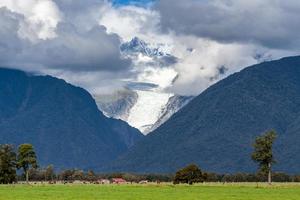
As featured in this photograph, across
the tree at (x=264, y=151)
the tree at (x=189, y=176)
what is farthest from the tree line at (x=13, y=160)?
the tree at (x=264, y=151)

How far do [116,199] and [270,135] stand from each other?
332 ft

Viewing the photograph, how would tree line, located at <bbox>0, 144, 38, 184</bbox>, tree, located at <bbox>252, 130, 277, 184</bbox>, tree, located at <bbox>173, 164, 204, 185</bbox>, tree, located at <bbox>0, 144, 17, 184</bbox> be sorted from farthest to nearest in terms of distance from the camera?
tree, located at <bbox>173, 164, 204, 185</bbox>, tree line, located at <bbox>0, 144, 38, 184</bbox>, tree, located at <bbox>0, 144, 17, 184</bbox>, tree, located at <bbox>252, 130, 277, 184</bbox>

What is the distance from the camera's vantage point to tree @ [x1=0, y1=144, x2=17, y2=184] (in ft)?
587

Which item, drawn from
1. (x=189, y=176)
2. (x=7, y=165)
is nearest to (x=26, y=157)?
(x=7, y=165)

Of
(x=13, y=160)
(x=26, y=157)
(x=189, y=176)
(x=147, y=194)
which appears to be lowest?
(x=147, y=194)

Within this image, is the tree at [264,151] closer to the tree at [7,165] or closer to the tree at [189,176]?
the tree at [189,176]

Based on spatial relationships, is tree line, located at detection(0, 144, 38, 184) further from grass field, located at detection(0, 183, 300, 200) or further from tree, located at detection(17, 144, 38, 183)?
grass field, located at detection(0, 183, 300, 200)

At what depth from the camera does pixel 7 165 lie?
180 m

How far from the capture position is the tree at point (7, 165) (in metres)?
179

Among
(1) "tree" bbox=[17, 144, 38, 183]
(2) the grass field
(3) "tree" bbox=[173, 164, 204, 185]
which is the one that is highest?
(1) "tree" bbox=[17, 144, 38, 183]

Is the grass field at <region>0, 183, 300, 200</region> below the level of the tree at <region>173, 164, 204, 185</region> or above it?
below

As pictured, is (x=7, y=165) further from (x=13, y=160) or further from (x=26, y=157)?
(x=26, y=157)

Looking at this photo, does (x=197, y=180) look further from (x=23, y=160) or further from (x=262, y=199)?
(x=262, y=199)

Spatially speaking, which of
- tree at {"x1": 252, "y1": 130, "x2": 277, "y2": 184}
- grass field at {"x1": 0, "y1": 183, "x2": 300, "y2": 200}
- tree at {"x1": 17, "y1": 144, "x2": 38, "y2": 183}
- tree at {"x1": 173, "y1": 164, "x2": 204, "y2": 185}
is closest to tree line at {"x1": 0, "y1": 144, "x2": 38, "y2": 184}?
tree at {"x1": 17, "y1": 144, "x2": 38, "y2": 183}
